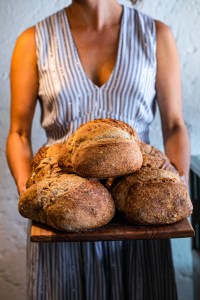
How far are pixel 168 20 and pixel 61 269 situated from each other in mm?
993

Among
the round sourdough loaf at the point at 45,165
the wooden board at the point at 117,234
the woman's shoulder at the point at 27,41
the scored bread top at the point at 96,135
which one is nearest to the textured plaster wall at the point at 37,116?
the woman's shoulder at the point at 27,41

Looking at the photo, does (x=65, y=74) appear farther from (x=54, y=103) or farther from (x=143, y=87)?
(x=143, y=87)

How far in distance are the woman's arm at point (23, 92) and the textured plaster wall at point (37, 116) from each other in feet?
1.47

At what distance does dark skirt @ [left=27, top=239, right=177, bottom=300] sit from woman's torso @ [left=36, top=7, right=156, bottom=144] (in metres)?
0.29

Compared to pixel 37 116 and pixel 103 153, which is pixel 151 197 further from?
pixel 37 116

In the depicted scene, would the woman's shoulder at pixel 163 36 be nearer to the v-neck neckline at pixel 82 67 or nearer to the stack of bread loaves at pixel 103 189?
the v-neck neckline at pixel 82 67

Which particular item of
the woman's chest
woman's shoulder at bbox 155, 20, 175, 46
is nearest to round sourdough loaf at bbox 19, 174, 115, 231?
the woman's chest

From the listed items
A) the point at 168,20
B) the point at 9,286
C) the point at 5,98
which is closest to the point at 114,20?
the point at 168,20

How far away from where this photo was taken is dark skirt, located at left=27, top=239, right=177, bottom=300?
4.76 ft

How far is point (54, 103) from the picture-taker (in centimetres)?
152

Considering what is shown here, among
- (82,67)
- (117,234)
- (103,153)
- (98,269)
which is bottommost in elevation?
(98,269)

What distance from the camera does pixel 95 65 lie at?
1.54 metres

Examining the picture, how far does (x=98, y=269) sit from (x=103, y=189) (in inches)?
17.4

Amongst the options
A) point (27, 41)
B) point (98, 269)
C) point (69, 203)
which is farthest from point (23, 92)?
point (69, 203)
